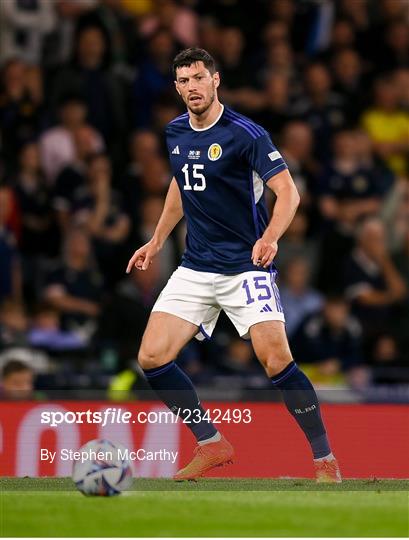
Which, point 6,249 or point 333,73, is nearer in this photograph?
point 6,249

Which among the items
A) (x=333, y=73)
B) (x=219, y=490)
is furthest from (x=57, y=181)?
(x=219, y=490)

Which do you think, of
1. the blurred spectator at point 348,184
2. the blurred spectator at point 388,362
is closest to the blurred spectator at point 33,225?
the blurred spectator at point 348,184

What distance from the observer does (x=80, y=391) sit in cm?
1247

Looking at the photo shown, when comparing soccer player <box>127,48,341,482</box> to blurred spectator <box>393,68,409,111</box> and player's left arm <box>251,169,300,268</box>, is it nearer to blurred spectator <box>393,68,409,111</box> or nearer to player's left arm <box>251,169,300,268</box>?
player's left arm <box>251,169,300,268</box>

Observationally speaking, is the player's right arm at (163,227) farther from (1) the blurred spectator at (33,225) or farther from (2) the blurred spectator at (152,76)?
(2) the blurred spectator at (152,76)

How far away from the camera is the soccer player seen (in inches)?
365

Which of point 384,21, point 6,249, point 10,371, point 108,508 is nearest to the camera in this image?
point 108,508

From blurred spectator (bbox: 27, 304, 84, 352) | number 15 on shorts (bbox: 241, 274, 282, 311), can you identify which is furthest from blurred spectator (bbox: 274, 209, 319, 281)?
number 15 on shorts (bbox: 241, 274, 282, 311)

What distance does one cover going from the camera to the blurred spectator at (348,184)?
15789mm

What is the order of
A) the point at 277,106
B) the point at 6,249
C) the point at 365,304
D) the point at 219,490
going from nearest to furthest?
1. the point at 219,490
2. the point at 6,249
3. the point at 365,304
4. the point at 277,106

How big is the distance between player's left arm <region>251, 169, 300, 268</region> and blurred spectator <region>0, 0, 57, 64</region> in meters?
6.99

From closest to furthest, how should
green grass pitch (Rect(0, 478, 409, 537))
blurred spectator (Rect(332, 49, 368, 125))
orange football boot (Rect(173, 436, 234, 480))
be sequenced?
green grass pitch (Rect(0, 478, 409, 537)) → orange football boot (Rect(173, 436, 234, 480)) → blurred spectator (Rect(332, 49, 368, 125))

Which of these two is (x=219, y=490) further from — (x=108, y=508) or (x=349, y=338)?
(x=349, y=338)

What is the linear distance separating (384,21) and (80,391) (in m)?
7.31
